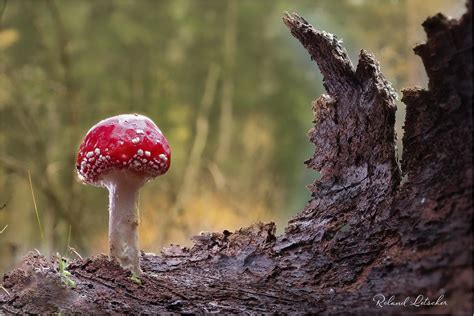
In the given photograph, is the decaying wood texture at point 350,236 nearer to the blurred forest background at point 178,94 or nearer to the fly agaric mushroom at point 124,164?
the fly agaric mushroom at point 124,164

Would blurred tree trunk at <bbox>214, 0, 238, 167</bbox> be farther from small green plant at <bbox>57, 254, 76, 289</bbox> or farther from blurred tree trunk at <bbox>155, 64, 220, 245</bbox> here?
small green plant at <bbox>57, 254, 76, 289</bbox>

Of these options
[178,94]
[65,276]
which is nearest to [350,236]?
[65,276]

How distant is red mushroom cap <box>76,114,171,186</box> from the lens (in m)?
1.94

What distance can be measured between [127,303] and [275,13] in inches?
338

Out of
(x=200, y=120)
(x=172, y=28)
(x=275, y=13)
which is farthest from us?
(x=275, y=13)

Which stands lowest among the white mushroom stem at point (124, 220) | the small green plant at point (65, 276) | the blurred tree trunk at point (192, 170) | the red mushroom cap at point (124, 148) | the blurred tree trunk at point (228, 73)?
the small green plant at point (65, 276)

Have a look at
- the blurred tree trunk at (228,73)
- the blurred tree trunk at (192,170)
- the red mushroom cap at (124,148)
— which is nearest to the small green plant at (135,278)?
the red mushroom cap at (124,148)

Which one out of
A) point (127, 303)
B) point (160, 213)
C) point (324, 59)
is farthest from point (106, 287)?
point (160, 213)

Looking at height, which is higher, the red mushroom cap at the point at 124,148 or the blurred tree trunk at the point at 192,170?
the blurred tree trunk at the point at 192,170

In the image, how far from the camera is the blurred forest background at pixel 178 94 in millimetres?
6188

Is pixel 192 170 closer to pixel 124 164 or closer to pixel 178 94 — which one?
pixel 178 94

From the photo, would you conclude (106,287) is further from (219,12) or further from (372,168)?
(219,12)

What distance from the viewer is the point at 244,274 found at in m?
2.04

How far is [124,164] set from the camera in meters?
1.96
